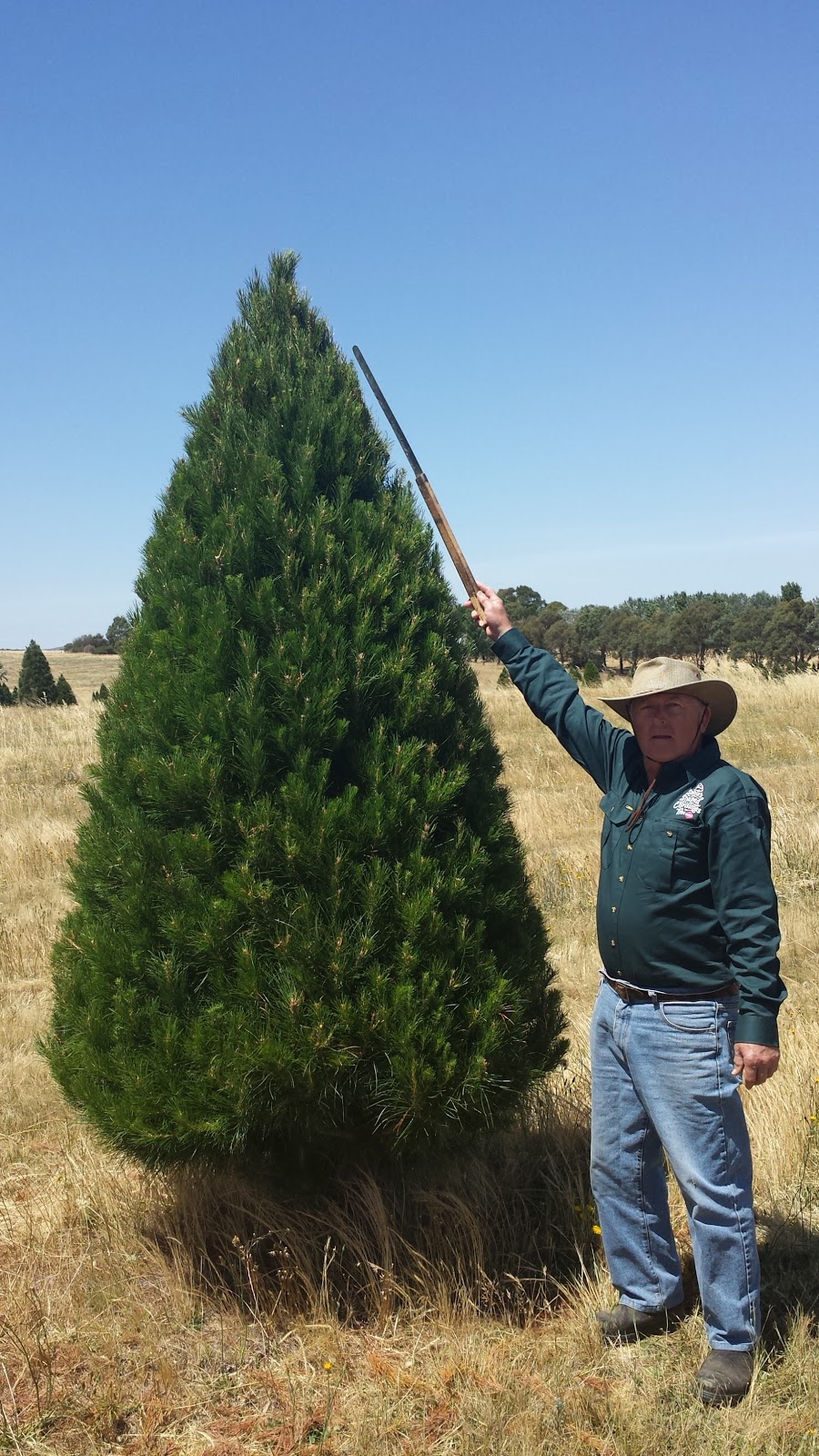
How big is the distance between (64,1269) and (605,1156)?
2.04 metres

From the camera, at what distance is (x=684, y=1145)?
3.01m

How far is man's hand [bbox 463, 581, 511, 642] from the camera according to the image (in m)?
3.72

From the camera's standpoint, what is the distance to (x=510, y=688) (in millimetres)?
23109

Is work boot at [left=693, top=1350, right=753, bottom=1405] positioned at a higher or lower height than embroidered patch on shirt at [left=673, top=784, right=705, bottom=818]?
lower

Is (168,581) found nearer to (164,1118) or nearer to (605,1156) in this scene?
(164,1118)

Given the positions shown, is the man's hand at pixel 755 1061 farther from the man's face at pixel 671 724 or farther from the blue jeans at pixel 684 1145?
the man's face at pixel 671 724

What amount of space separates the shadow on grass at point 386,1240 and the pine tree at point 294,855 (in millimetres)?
222

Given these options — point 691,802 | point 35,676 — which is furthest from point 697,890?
point 35,676

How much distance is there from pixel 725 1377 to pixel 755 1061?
39.0 inches

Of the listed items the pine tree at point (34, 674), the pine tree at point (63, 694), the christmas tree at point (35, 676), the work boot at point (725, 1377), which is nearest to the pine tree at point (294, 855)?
the work boot at point (725, 1377)

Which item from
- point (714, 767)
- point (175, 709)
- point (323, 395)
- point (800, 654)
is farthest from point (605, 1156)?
point (800, 654)

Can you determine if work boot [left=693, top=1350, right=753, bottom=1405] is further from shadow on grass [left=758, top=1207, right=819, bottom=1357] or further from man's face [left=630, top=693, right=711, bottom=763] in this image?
man's face [left=630, top=693, right=711, bottom=763]

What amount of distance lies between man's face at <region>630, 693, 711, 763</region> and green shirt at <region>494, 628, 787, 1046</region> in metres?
0.05

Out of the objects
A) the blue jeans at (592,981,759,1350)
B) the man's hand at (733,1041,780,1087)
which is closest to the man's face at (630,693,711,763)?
the blue jeans at (592,981,759,1350)
